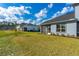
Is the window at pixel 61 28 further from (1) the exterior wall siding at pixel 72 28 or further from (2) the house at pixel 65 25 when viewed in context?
(1) the exterior wall siding at pixel 72 28

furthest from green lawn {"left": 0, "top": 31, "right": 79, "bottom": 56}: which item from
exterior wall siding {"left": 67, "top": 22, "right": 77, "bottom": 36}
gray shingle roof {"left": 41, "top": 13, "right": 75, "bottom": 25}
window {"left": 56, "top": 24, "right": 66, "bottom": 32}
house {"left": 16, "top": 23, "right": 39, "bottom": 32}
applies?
window {"left": 56, "top": 24, "right": 66, "bottom": 32}

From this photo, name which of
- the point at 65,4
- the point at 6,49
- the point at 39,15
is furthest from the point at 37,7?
the point at 6,49

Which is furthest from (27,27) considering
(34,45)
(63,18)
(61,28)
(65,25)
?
(65,25)

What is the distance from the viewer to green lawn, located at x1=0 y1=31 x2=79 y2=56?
31.7ft

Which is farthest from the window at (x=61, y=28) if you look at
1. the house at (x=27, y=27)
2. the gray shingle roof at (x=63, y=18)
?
the house at (x=27, y=27)

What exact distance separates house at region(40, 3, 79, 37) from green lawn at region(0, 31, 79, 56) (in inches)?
48.4

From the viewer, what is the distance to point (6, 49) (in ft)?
32.7

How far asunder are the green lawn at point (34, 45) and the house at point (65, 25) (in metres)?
1.23

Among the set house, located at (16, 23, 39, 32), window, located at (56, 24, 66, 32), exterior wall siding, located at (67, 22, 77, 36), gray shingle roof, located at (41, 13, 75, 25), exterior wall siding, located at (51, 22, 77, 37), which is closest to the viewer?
house, located at (16, 23, 39, 32)

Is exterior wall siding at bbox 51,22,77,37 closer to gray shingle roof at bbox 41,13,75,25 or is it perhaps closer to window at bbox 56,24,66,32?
window at bbox 56,24,66,32

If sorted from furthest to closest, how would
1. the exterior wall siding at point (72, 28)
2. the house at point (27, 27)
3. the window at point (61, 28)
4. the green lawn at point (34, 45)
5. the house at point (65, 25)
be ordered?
1. the window at point (61, 28)
2. the exterior wall siding at point (72, 28)
3. the house at point (65, 25)
4. the house at point (27, 27)
5. the green lawn at point (34, 45)

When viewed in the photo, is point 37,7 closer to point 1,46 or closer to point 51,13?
point 51,13

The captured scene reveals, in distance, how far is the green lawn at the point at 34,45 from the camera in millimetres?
9648

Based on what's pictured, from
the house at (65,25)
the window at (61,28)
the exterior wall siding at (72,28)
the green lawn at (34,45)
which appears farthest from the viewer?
the window at (61,28)
